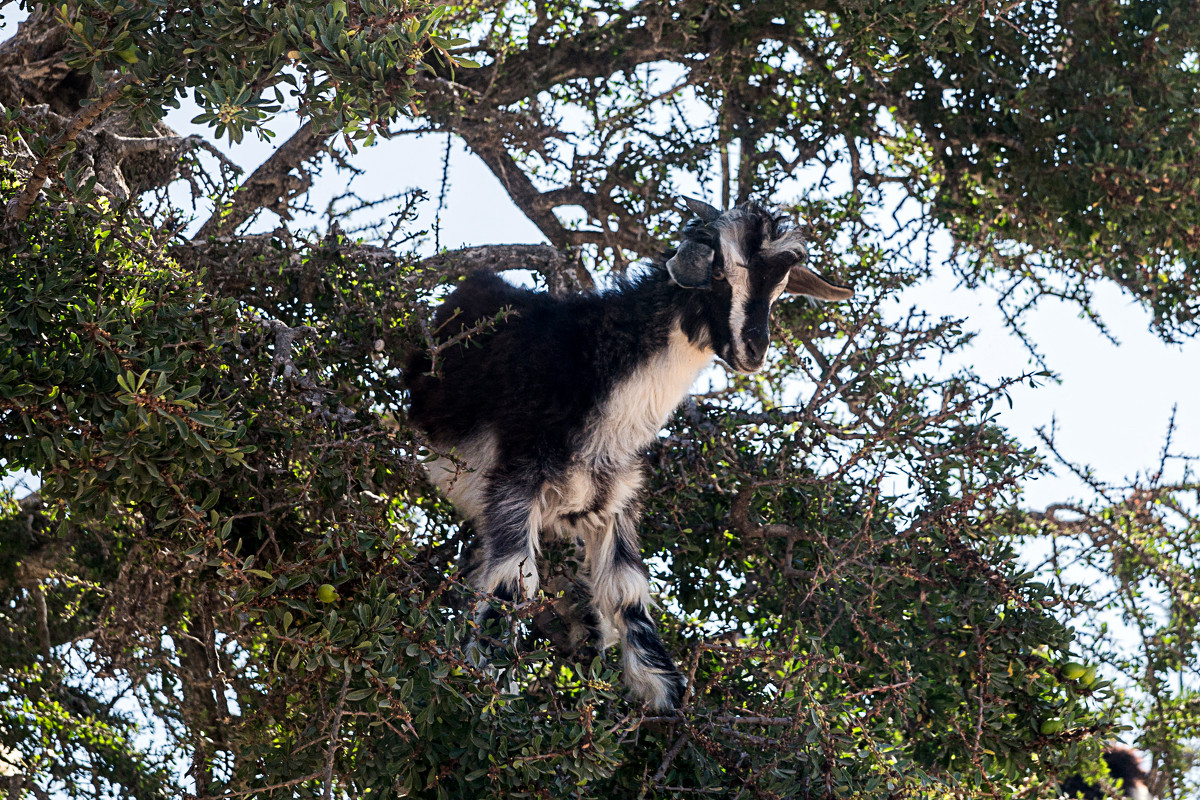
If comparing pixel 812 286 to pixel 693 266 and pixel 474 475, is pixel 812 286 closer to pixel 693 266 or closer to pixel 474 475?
pixel 693 266

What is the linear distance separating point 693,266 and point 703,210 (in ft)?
0.97

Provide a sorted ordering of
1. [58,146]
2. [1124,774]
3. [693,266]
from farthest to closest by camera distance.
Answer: [1124,774] → [693,266] → [58,146]

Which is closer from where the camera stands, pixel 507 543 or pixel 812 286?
pixel 507 543

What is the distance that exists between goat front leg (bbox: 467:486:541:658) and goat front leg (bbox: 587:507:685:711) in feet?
0.86

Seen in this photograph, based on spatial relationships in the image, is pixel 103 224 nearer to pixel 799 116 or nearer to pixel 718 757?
pixel 718 757

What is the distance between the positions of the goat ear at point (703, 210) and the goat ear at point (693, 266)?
18 cm

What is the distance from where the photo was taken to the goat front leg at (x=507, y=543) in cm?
343

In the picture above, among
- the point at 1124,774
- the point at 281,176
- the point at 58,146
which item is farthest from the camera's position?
the point at 1124,774

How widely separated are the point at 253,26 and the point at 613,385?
1.61 metres

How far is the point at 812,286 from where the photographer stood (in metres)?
3.99

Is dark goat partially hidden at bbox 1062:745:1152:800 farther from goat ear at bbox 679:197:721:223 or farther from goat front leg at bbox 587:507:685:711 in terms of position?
goat ear at bbox 679:197:721:223

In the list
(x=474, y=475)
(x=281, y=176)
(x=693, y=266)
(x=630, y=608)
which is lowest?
→ (x=630, y=608)

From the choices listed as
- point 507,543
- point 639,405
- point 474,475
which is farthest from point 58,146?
point 639,405

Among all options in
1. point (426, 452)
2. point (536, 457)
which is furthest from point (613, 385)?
point (426, 452)
